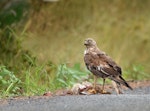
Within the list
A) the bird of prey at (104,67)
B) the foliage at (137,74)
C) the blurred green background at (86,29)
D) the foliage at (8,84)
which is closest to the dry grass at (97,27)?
the blurred green background at (86,29)

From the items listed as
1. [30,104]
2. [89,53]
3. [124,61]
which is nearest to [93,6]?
[124,61]

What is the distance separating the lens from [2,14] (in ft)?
48.1

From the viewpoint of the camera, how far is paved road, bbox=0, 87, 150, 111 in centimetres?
816

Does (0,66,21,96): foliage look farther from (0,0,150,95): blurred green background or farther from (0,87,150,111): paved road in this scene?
(0,0,150,95): blurred green background

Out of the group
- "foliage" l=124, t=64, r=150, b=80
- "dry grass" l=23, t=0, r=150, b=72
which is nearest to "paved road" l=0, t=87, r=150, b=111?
"foliage" l=124, t=64, r=150, b=80

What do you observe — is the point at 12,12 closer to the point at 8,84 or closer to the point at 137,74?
the point at 137,74

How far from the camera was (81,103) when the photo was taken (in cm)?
845

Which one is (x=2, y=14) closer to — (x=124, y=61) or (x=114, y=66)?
(x=124, y=61)

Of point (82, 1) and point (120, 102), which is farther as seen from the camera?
point (82, 1)

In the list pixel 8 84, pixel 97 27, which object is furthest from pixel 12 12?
pixel 8 84

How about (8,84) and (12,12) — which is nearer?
(8,84)

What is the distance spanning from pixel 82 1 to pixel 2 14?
9.85ft

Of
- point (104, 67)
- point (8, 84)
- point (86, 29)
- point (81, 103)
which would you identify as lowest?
point (81, 103)

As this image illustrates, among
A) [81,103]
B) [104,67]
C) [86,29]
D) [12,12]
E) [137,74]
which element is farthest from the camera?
[86,29]
